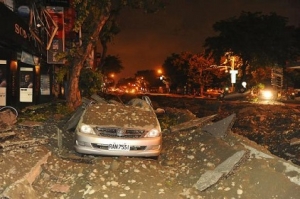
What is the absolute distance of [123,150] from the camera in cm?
884

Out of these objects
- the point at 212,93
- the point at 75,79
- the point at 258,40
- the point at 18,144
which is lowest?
the point at 212,93

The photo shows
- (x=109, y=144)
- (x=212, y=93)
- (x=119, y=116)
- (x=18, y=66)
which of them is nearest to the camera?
(x=109, y=144)

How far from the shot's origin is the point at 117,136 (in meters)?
9.01

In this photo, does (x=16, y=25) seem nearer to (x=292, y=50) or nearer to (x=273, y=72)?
(x=292, y=50)

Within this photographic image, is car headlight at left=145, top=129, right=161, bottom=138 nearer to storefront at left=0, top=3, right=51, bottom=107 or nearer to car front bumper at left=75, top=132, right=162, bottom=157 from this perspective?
car front bumper at left=75, top=132, right=162, bottom=157

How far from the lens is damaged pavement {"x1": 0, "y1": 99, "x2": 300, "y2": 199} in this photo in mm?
7193

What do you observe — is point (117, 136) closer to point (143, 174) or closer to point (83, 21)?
point (143, 174)

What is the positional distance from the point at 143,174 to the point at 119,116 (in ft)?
7.16

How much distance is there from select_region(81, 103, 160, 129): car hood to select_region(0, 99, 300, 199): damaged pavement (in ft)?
2.64

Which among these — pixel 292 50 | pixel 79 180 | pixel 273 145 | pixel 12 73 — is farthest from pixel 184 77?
pixel 79 180

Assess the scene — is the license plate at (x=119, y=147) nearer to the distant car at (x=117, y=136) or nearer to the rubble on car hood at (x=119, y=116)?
the distant car at (x=117, y=136)

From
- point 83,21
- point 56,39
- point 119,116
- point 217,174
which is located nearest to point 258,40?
point 56,39

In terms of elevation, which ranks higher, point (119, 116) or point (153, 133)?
point (119, 116)

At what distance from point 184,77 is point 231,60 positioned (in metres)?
32.4
